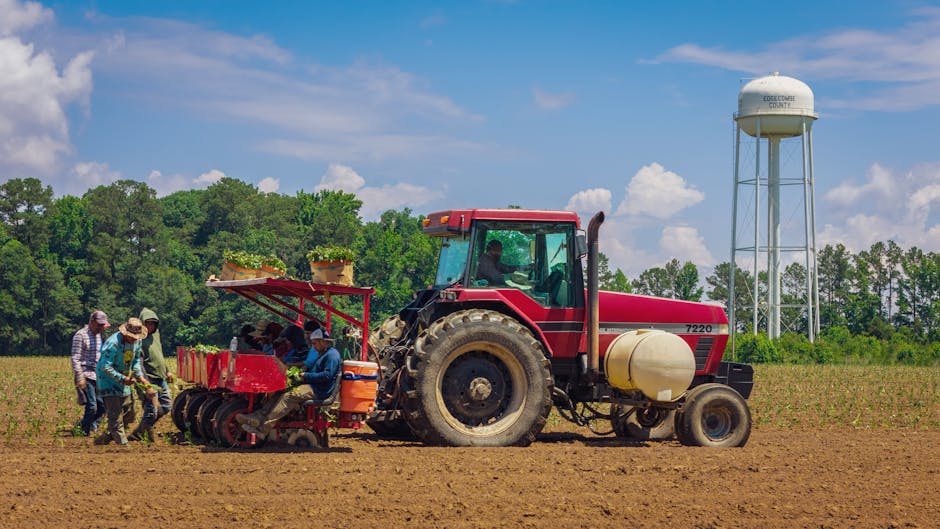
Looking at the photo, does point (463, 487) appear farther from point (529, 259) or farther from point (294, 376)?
point (529, 259)

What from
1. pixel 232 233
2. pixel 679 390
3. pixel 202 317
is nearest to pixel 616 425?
pixel 679 390

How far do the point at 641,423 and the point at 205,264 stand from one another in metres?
60.6

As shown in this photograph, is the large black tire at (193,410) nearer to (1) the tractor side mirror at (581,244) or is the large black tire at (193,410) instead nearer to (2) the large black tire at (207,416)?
(2) the large black tire at (207,416)

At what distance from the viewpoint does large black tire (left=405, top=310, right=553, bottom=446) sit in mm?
12164

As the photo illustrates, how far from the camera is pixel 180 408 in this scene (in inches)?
555

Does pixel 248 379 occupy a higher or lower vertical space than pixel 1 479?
higher

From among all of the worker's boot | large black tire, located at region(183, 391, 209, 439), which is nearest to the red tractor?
large black tire, located at region(183, 391, 209, 439)

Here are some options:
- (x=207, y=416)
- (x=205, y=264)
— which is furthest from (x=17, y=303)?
(x=207, y=416)

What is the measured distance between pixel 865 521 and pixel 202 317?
182ft

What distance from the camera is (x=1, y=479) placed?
9930mm

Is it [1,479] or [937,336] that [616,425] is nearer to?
[1,479]

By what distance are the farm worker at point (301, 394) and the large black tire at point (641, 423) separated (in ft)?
12.3

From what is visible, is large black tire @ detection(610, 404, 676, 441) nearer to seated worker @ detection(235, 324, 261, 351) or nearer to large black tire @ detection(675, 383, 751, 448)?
large black tire @ detection(675, 383, 751, 448)

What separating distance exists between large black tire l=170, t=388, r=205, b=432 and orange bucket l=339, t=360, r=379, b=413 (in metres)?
2.85
